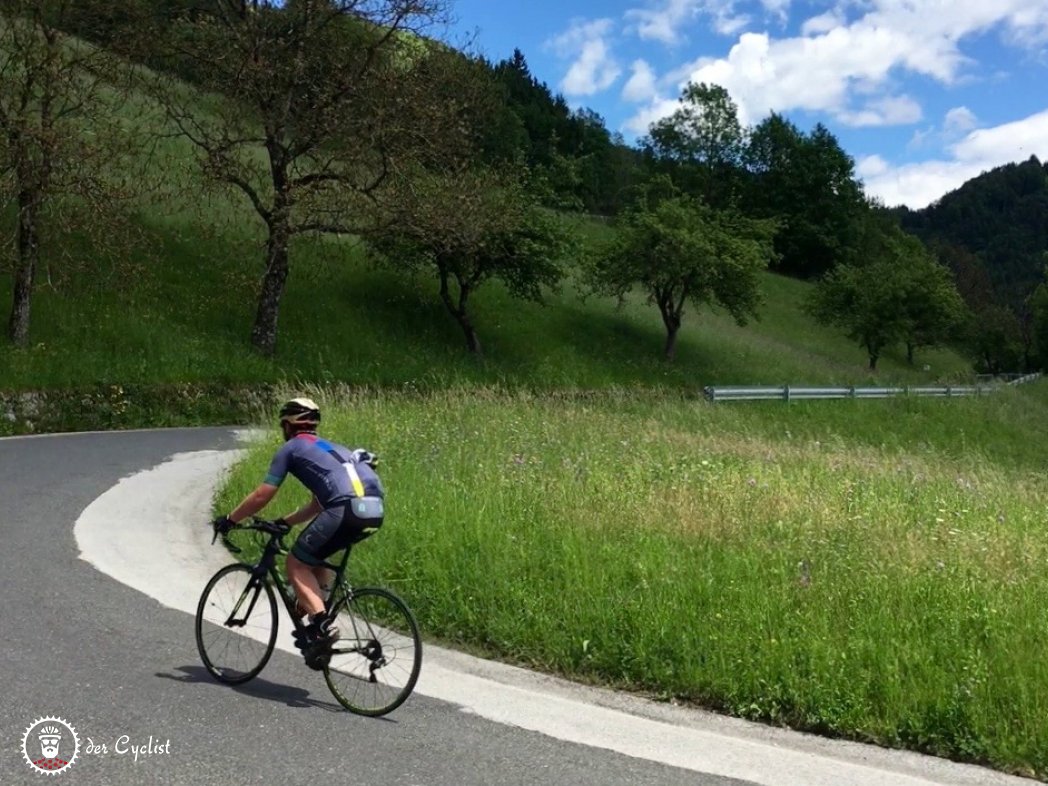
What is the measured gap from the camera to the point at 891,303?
51469 millimetres

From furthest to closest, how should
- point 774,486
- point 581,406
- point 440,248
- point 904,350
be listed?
point 904,350, point 440,248, point 581,406, point 774,486

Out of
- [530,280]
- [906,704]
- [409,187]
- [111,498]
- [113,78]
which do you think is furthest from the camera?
[530,280]

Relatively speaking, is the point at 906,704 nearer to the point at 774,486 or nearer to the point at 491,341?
the point at 774,486

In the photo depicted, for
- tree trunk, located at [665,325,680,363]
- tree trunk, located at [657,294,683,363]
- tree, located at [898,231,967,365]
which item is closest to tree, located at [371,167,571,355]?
tree trunk, located at [657,294,683,363]

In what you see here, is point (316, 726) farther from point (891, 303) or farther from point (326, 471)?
point (891, 303)

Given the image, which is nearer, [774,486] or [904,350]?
[774,486]

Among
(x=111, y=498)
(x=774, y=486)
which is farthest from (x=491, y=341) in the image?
(x=774, y=486)

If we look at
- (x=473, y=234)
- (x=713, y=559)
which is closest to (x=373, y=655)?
(x=713, y=559)

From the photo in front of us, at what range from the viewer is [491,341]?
113ft

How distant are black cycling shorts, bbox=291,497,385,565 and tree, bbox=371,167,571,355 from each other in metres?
21.6

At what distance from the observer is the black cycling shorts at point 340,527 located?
561 centimetres

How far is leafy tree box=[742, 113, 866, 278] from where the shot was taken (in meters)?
88.8

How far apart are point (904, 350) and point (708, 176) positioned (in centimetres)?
2896

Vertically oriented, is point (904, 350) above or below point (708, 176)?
below
